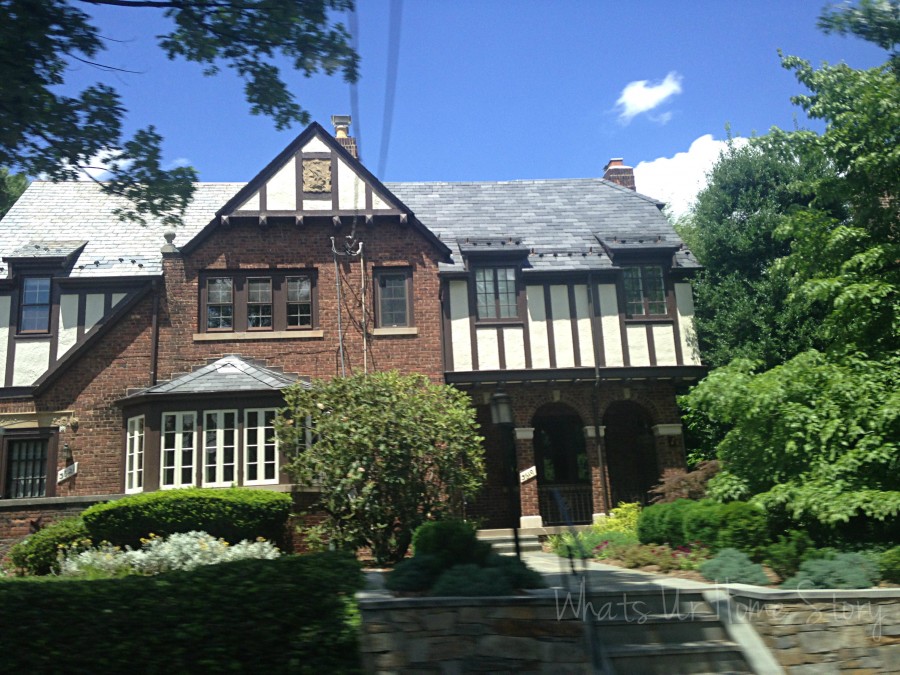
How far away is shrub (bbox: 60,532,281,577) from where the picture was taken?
12.6 m

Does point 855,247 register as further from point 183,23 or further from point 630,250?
point 183,23

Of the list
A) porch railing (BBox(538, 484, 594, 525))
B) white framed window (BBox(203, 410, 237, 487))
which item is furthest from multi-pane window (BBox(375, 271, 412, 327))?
porch railing (BBox(538, 484, 594, 525))

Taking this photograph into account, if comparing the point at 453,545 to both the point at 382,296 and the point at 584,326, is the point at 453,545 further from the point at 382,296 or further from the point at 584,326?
the point at 584,326

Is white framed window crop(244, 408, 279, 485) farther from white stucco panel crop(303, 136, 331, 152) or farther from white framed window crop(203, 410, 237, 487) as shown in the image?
white stucco panel crop(303, 136, 331, 152)

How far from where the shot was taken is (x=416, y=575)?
31.5 feet

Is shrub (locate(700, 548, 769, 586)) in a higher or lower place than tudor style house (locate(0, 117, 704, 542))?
lower

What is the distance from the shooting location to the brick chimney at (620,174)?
26000 millimetres

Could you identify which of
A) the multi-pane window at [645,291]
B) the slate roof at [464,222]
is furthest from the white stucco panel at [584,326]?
the multi-pane window at [645,291]

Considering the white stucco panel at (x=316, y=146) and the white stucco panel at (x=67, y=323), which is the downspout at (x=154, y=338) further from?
the white stucco panel at (x=316, y=146)

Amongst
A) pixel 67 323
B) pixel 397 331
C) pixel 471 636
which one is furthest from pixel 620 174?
pixel 471 636

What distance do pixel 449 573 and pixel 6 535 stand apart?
35.1ft

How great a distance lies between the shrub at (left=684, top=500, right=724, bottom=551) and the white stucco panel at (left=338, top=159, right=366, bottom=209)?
11.3 m

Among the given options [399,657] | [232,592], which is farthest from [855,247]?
[232,592]

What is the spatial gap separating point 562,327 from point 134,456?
10.7 meters
